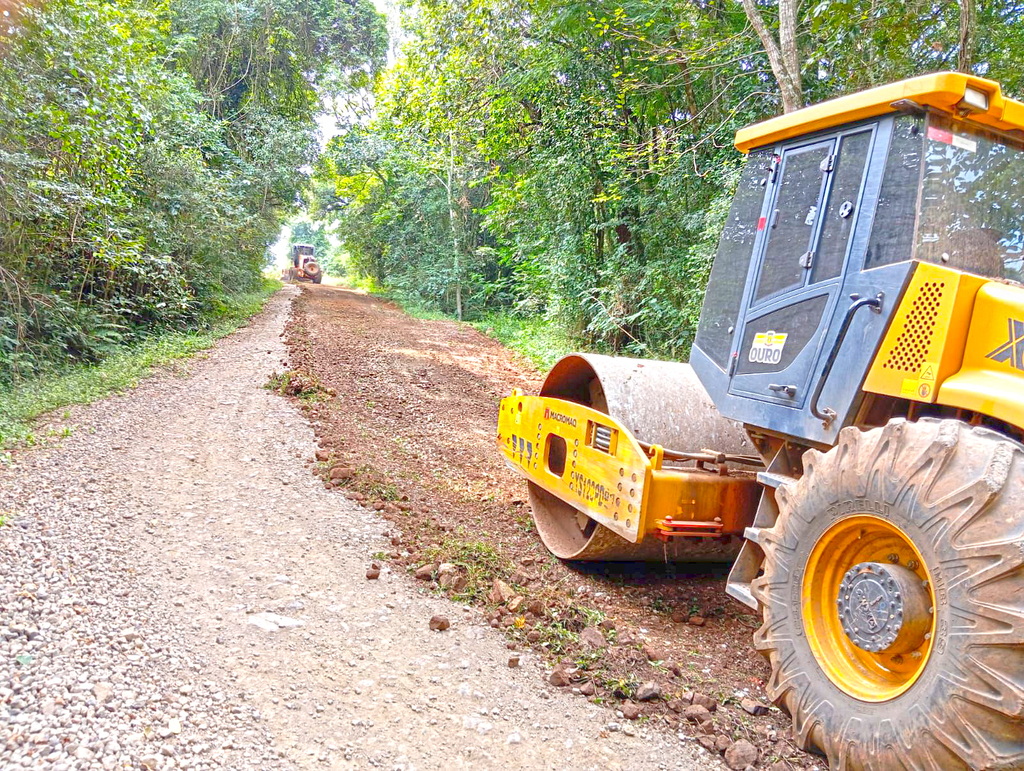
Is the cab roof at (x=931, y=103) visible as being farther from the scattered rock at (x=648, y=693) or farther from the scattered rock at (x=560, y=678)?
the scattered rock at (x=560, y=678)

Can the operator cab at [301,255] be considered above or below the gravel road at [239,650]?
above

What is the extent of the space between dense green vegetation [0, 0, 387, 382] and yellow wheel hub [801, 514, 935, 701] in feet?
26.7

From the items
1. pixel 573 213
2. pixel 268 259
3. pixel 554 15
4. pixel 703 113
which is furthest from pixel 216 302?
pixel 268 259

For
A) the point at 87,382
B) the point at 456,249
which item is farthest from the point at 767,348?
the point at 456,249

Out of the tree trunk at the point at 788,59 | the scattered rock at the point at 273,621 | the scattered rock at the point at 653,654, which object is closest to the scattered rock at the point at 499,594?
the scattered rock at the point at 653,654

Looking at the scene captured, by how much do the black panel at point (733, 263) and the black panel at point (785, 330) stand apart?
6.5 inches

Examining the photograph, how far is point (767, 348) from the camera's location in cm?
349

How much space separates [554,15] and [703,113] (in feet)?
10.5

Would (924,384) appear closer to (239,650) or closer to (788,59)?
(239,650)

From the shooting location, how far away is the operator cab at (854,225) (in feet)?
9.32

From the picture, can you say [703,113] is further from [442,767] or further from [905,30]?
[442,767]

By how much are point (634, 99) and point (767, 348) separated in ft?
29.8

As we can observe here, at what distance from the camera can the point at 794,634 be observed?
281 cm

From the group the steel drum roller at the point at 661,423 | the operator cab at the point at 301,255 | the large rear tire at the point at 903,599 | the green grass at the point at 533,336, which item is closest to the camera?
the large rear tire at the point at 903,599
